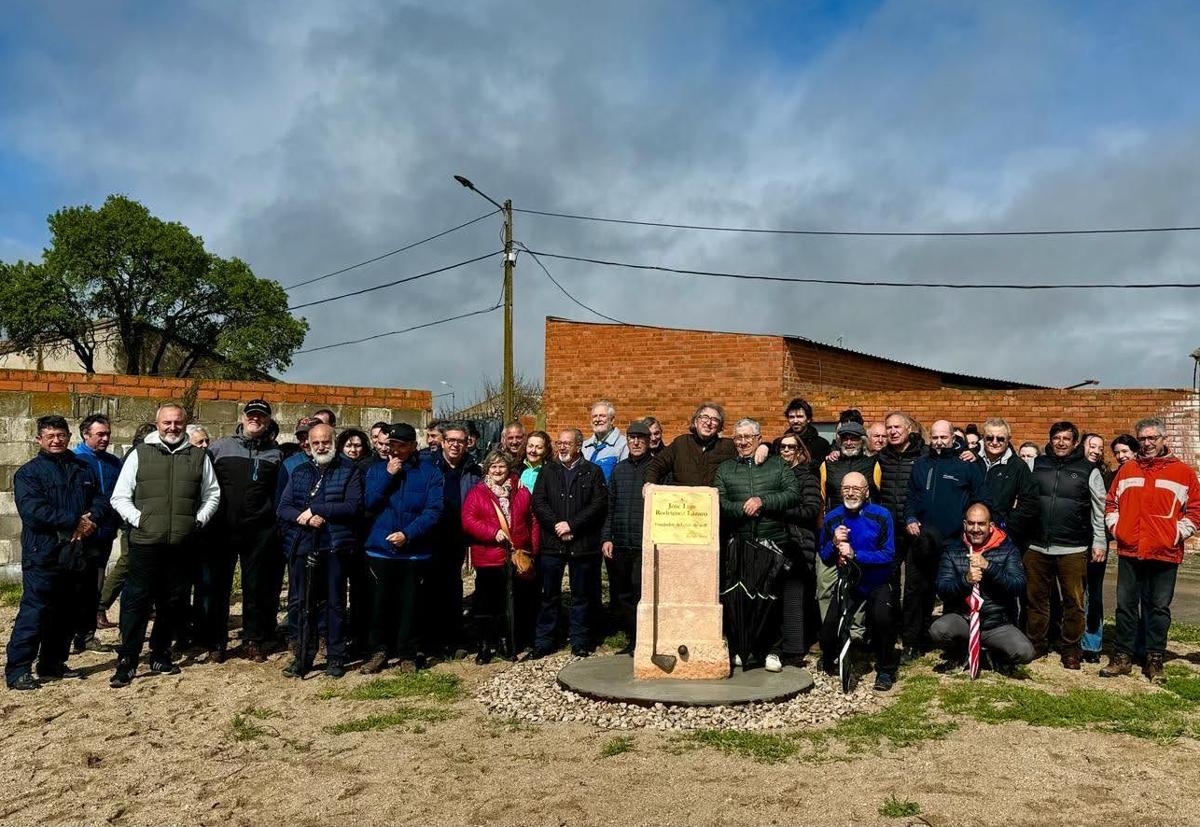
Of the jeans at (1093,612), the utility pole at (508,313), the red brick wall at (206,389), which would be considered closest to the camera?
the jeans at (1093,612)

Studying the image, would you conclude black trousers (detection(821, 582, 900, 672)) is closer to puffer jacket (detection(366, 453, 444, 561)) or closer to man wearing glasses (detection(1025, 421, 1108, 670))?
man wearing glasses (detection(1025, 421, 1108, 670))

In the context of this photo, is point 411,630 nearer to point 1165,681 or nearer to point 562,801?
point 562,801

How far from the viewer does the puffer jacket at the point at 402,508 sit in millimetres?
7082

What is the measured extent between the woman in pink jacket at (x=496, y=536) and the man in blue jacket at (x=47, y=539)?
278 cm

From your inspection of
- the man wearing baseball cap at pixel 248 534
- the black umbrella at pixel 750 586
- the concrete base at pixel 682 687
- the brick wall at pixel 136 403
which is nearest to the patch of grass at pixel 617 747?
the concrete base at pixel 682 687

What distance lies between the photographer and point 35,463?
6.68m

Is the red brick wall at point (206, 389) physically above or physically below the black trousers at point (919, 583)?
above

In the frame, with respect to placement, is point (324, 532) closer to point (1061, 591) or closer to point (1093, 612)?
point (1061, 591)

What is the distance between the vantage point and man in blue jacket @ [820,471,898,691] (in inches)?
263

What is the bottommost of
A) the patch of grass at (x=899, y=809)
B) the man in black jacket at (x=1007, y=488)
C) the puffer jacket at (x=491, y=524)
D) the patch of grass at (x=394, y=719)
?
the patch of grass at (x=394, y=719)

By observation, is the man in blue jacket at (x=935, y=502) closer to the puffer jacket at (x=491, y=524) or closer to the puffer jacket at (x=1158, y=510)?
the puffer jacket at (x=1158, y=510)

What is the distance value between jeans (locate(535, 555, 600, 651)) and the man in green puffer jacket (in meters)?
1.20

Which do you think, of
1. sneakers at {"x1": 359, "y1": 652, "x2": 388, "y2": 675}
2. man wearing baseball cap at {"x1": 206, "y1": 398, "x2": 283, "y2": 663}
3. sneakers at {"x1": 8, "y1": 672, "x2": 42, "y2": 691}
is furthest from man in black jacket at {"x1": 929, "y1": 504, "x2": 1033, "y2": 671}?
sneakers at {"x1": 8, "y1": 672, "x2": 42, "y2": 691}

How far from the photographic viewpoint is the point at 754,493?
6.82 meters
